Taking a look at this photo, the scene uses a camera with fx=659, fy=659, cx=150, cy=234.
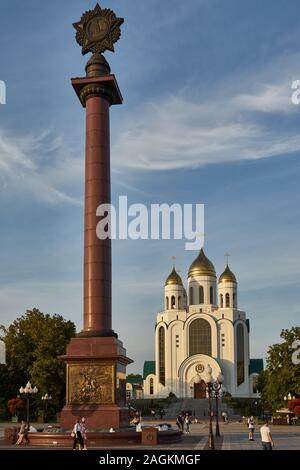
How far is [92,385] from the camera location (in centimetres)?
2930

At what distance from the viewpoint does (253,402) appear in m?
87.9

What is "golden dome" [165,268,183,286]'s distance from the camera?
102688mm

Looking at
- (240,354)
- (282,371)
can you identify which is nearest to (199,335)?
(240,354)

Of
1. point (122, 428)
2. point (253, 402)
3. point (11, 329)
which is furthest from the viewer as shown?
point (253, 402)

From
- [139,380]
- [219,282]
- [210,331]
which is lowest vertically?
[139,380]

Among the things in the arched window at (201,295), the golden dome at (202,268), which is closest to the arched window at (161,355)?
the arched window at (201,295)

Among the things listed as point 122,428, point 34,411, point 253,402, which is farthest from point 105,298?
point 253,402

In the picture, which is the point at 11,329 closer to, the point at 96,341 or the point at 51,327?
the point at 51,327

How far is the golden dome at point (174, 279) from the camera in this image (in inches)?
4043

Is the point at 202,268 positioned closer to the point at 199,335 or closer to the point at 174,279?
the point at 174,279

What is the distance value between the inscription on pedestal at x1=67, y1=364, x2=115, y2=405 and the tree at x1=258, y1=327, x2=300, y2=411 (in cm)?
3076

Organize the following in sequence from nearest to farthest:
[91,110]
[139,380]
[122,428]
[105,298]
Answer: [122,428]
[105,298]
[91,110]
[139,380]

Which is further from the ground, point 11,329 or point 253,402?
point 11,329

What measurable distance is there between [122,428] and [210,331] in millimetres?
66995
